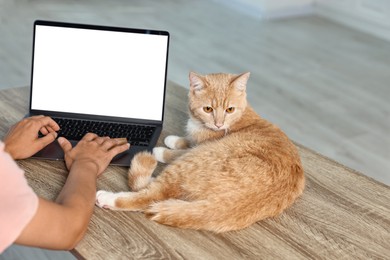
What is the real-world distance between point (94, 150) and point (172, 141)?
0.25m

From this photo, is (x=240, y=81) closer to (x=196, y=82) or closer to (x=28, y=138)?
(x=196, y=82)

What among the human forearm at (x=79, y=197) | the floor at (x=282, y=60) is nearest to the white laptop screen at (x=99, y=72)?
the human forearm at (x=79, y=197)

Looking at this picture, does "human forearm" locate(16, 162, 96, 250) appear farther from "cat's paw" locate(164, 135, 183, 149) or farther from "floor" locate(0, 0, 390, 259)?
"floor" locate(0, 0, 390, 259)

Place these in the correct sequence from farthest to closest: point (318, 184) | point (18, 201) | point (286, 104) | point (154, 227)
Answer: point (286, 104), point (318, 184), point (154, 227), point (18, 201)

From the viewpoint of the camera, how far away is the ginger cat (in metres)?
1.25

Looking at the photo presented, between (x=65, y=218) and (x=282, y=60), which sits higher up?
(x=65, y=218)

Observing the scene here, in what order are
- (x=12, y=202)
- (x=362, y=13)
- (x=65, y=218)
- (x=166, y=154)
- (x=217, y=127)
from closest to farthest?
(x=12, y=202) < (x=65, y=218) < (x=166, y=154) < (x=217, y=127) < (x=362, y=13)

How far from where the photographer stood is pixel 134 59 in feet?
5.56

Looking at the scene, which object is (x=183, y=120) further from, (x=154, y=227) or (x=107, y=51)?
Result: (x=154, y=227)

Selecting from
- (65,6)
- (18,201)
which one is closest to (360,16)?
(65,6)

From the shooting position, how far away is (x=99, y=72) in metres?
1.71

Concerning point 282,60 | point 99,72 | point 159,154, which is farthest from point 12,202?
point 282,60

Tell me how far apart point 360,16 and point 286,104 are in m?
1.90

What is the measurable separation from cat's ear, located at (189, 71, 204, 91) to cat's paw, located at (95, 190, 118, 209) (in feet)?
1.53
